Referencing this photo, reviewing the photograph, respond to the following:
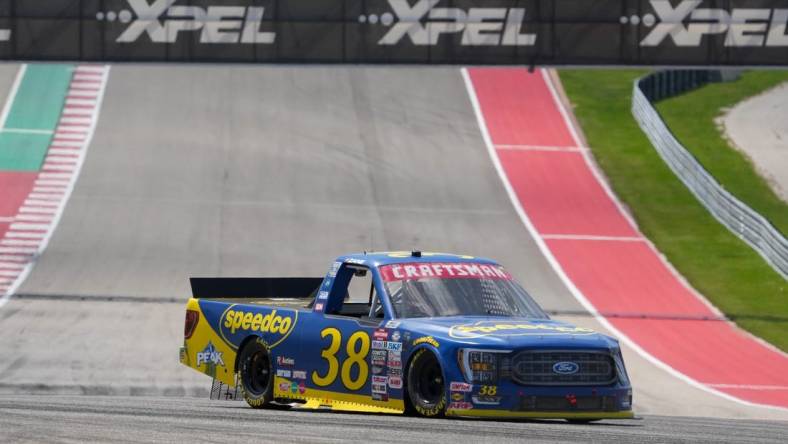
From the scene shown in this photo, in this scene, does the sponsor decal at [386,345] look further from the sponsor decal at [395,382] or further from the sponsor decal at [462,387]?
the sponsor decal at [462,387]

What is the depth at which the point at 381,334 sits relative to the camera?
12422mm

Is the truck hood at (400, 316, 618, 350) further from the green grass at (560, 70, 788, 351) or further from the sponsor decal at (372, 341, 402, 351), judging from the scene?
the green grass at (560, 70, 788, 351)

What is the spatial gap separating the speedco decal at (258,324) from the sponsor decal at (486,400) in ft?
8.68

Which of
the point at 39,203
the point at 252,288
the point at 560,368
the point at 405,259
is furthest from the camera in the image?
the point at 39,203

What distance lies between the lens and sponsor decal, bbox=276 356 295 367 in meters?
13.5

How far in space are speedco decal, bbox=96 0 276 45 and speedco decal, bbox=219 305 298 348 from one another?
1268cm

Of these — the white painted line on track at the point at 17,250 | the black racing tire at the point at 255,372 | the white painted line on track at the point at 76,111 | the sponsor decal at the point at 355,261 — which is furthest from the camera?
the white painted line on track at the point at 76,111

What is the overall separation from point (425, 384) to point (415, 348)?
11.7 inches

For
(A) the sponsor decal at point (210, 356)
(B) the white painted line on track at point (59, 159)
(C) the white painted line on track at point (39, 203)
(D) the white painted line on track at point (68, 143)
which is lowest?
(D) the white painted line on track at point (68, 143)

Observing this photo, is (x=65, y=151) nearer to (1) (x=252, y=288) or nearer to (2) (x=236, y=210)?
(2) (x=236, y=210)

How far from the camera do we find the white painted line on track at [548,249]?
73.8 ft

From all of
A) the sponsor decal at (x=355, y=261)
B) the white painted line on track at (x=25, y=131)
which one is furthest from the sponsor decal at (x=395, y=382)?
the white painted line on track at (x=25, y=131)

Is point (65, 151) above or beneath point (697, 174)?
above

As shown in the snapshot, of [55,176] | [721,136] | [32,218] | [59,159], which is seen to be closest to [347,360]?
[32,218]
